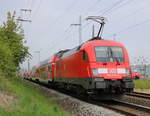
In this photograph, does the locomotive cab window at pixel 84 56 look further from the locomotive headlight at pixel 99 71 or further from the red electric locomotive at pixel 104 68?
the locomotive headlight at pixel 99 71

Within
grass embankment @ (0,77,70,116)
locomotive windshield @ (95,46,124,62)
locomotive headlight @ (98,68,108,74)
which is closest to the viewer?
grass embankment @ (0,77,70,116)

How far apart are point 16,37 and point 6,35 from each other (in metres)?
0.85

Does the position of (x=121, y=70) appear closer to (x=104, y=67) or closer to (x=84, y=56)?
(x=104, y=67)

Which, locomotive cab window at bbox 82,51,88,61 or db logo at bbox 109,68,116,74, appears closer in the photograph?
db logo at bbox 109,68,116,74

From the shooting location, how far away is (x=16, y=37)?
2511 centimetres

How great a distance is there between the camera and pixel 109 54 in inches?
560

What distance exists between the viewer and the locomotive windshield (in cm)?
1400

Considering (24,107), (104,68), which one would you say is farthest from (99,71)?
(24,107)

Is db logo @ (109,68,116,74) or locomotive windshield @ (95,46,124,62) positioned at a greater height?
locomotive windshield @ (95,46,124,62)

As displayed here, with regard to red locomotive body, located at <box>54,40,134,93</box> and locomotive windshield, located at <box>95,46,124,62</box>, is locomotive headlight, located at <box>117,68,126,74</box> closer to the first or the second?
red locomotive body, located at <box>54,40,134,93</box>

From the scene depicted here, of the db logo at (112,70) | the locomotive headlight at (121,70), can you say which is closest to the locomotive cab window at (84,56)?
the db logo at (112,70)

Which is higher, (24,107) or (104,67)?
(104,67)

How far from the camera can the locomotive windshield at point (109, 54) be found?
14000 mm

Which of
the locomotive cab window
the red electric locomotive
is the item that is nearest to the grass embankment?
the red electric locomotive
